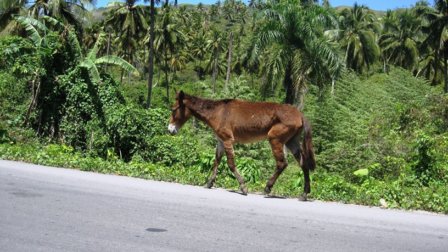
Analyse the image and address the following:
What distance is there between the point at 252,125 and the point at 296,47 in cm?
2136

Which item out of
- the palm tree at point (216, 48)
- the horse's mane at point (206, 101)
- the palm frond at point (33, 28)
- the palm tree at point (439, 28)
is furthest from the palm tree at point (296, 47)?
the palm tree at point (216, 48)

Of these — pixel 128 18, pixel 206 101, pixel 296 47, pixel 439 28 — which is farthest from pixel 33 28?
pixel 439 28

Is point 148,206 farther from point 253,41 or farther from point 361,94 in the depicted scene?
point 361,94

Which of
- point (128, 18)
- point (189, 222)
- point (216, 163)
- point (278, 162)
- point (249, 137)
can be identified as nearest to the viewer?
point (189, 222)

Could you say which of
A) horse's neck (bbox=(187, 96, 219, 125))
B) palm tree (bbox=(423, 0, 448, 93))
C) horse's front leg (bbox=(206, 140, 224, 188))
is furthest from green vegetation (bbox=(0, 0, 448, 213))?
palm tree (bbox=(423, 0, 448, 93))

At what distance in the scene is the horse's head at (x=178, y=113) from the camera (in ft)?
31.6

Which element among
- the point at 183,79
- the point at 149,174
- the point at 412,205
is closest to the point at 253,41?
the point at 149,174

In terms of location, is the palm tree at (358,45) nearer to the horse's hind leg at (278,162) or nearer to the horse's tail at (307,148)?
the horse's tail at (307,148)

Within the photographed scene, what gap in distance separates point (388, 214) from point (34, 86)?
14.9 m

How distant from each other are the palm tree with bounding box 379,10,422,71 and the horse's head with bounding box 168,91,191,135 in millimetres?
58453

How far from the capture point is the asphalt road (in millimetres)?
5379

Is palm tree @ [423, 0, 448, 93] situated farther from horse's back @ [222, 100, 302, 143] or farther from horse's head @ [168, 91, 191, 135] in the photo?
horse's head @ [168, 91, 191, 135]

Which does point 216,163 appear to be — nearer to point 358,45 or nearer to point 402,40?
point 358,45

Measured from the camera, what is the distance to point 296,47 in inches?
1161
